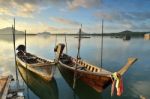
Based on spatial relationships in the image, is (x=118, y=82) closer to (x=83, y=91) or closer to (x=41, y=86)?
(x=83, y=91)

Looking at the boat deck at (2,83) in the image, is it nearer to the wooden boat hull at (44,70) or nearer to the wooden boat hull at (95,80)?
the wooden boat hull at (44,70)

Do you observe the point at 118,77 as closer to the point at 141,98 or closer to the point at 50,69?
the point at 141,98

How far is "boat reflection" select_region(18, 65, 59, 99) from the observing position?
68.2ft

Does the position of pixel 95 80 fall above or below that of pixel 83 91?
above

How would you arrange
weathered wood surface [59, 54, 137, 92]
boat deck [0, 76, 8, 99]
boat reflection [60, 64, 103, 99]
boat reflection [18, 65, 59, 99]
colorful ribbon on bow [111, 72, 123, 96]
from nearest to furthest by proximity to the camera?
boat deck [0, 76, 8, 99] < colorful ribbon on bow [111, 72, 123, 96] < weathered wood surface [59, 54, 137, 92] < boat reflection [60, 64, 103, 99] < boat reflection [18, 65, 59, 99]

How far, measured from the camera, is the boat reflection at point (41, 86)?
20.8m

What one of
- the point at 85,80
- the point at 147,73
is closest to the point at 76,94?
the point at 85,80

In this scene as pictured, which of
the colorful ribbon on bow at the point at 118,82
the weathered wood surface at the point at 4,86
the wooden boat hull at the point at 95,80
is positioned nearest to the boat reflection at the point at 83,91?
the wooden boat hull at the point at 95,80

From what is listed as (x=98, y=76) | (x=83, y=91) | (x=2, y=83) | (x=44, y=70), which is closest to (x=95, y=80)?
(x=98, y=76)

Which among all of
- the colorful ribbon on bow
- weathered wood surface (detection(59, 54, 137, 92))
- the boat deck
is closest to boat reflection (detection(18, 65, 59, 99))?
weathered wood surface (detection(59, 54, 137, 92))

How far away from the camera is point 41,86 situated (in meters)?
23.2

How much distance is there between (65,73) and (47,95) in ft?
16.2

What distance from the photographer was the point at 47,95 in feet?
68.2

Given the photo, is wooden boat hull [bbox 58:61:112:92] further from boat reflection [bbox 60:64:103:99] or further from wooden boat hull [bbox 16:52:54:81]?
wooden boat hull [bbox 16:52:54:81]
